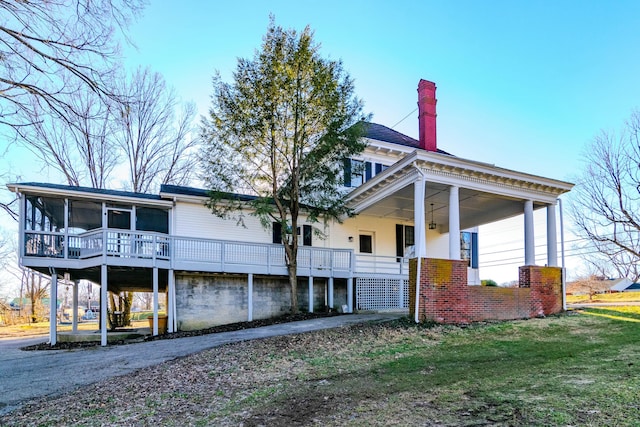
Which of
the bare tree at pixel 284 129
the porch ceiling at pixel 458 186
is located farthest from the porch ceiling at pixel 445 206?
the bare tree at pixel 284 129

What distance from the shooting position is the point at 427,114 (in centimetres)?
1412

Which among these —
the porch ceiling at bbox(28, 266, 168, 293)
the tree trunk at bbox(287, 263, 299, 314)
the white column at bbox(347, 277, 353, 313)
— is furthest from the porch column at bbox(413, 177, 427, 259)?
the porch ceiling at bbox(28, 266, 168, 293)

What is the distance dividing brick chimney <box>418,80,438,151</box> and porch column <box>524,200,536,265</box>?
365cm

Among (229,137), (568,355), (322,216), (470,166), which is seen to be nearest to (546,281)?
(470,166)

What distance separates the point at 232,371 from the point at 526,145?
58.9 ft

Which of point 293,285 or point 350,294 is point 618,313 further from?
point 293,285

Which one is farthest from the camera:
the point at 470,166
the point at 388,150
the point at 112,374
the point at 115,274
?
the point at 388,150

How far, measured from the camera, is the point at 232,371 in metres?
7.15

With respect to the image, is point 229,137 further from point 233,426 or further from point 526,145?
point 526,145

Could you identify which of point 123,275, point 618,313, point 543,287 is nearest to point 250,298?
point 123,275

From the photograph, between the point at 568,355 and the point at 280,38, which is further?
the point at 280,38

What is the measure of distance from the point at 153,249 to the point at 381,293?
852 centimetres

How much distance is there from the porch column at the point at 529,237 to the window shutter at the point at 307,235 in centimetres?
790

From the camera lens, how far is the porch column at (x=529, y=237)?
1335cm
